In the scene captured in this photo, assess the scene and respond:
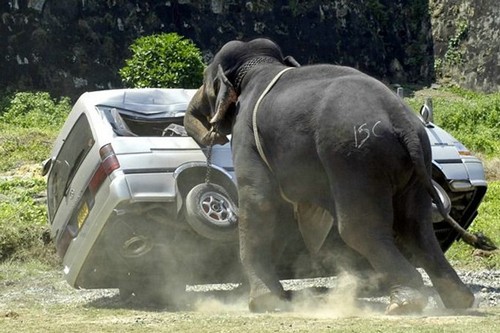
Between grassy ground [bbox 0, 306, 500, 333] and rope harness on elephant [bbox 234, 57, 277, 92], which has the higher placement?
rope harness on elephant [bbox 234, 57, 277, 92]

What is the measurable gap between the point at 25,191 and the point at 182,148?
17.9ft

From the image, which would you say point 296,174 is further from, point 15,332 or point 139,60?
point 139,60

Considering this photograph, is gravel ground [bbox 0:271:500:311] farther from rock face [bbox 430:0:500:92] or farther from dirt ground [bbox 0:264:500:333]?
rock face [bbox 430:0:500:92]

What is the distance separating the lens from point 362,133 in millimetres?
8492

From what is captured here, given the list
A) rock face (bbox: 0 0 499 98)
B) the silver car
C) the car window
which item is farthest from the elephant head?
rock face (bbox: 0 0 499 98)

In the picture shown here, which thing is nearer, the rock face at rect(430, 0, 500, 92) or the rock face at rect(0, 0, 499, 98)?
the rock face at rect(0, 0, 499, 98)

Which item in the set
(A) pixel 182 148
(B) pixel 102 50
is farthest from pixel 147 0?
(A) pixel 182 148

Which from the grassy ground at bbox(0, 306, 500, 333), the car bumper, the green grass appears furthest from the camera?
the green grass

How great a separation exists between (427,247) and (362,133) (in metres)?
0.94

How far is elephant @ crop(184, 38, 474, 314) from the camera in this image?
8547 mm

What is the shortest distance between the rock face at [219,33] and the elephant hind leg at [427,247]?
1475cm

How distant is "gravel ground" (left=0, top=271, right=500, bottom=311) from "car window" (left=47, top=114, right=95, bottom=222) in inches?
29.0

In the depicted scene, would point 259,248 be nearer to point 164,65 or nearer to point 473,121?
point 164,65

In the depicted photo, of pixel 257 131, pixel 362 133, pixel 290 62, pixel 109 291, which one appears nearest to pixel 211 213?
pixel 257 131
